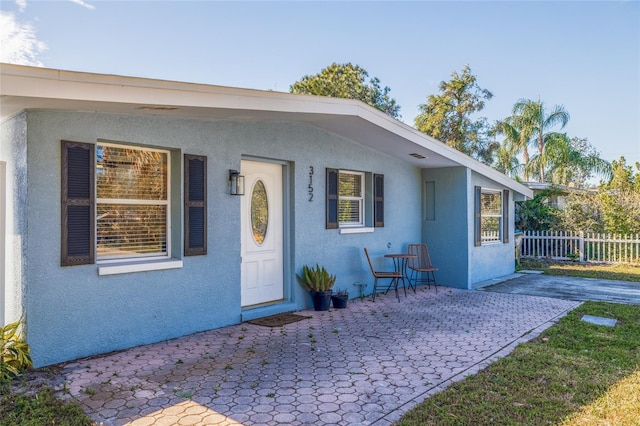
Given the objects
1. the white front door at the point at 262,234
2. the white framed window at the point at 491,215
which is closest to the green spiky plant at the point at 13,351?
the white front door at the point at 262,234

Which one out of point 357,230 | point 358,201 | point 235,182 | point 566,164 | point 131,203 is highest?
point 566,164

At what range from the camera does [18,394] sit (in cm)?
393

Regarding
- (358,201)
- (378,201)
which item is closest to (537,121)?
(378,201)

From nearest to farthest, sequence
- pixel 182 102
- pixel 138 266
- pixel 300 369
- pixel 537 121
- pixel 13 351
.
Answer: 1. pixel 13 351
2. pixel 300 369
3. pixel 182 102
4. pixel 138 266
5. pixel 537 121

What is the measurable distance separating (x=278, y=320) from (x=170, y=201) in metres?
2.35

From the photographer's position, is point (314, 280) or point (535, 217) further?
point (535, 217)

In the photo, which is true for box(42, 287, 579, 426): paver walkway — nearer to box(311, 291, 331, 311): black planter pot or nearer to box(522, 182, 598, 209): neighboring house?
box(311, 291, 331, 311): black planter pot

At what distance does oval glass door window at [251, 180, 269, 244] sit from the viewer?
23.7 ft

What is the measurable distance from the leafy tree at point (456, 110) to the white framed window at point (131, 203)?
20.4 metres

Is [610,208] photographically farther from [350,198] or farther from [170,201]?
[170,201]

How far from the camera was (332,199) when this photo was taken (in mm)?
8328

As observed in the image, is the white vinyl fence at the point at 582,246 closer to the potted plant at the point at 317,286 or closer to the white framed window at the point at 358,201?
the white framed window at the point at 358,201

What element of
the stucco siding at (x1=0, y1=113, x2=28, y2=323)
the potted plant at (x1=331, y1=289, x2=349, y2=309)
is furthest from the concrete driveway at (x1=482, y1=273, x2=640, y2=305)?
the stucco siding at (x1=0, y1=113, x2=28, y2=323)

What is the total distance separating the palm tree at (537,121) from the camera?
83.9 ft
